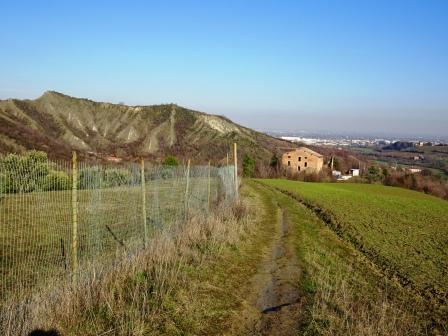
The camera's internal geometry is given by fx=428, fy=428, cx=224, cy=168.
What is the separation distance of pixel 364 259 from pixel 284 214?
336 inches

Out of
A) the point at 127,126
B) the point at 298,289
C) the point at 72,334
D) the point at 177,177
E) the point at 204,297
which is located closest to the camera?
the point at 72,334

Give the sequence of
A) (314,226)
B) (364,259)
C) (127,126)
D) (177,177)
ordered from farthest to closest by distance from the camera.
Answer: (127,126) < (314,226) < (177,177) < (364,259)

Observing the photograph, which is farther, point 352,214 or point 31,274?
point 352,214

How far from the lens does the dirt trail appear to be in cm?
669

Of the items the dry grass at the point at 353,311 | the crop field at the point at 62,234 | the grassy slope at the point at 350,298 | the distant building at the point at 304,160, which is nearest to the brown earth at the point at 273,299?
the grassy slope at the point at 350,298

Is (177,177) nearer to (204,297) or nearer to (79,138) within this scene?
(204,297)

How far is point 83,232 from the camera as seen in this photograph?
12.9 metres

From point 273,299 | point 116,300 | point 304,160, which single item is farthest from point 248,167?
point 116,300

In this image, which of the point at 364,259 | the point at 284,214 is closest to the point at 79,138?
the point at 284,214

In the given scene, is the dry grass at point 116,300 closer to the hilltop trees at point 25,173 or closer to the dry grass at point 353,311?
the dry grass at point 353,311

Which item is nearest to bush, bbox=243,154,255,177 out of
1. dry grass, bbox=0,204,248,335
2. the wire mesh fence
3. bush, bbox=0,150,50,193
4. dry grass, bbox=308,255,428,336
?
the wire mesh fence

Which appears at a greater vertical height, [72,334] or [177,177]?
[177,177]

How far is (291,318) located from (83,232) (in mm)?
7973

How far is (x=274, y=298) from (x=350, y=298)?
145cm
